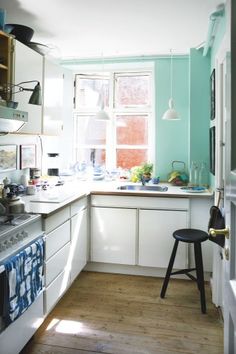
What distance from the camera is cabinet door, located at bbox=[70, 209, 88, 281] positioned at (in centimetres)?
287

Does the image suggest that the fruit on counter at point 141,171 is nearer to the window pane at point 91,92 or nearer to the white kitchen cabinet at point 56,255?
the window pane at point 91,92

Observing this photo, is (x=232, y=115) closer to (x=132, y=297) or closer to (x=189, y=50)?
(x=132, y=297)

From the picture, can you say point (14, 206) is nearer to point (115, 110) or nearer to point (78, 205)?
point (78, 205)

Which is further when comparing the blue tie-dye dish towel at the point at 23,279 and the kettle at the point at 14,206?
the kettle at the point at 14,206

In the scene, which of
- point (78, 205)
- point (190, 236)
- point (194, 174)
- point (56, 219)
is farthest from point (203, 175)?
point (56, 219)

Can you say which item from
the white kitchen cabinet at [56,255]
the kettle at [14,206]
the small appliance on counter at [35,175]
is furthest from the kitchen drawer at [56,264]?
the small appliance on counter at [35,175]

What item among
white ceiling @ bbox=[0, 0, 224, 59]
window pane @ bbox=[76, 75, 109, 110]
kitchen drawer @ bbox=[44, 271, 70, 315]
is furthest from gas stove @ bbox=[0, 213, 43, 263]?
window pane @ bbox=[76, 75, 109, 110]

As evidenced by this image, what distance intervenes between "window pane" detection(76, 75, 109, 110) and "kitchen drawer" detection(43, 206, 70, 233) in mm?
1954

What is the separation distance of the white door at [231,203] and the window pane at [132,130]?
3.11m

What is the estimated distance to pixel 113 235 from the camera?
10.9 ft

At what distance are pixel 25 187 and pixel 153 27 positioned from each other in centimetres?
185

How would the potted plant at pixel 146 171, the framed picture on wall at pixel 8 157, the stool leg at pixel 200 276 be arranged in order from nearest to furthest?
the stool leg at pixel 200 276
the framed picture on wall at pixel 8 157
the potted plant at pixel 146 171

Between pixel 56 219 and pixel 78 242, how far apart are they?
0.64m

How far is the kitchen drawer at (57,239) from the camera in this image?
230 cm
